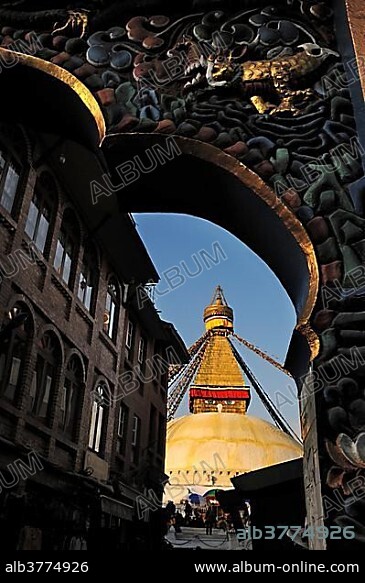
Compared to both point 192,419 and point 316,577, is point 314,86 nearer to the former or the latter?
point 316,577

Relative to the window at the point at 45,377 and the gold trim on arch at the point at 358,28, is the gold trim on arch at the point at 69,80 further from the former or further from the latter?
the window at the point at 45,377

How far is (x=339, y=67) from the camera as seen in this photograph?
7.77 ft

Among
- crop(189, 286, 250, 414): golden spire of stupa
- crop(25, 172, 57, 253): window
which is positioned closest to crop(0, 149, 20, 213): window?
crop(25, 172, 57, 253): window

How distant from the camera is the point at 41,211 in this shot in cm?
827

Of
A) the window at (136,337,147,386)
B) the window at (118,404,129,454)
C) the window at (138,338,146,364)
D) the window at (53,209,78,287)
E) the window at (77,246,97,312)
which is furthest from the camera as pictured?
the window at (138,338,146,364)

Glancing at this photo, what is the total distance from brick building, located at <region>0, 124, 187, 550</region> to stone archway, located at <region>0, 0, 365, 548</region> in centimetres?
367

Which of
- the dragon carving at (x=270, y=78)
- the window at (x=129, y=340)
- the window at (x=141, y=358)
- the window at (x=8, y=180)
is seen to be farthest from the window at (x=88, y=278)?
the dragon carving at (x=270, y=78)

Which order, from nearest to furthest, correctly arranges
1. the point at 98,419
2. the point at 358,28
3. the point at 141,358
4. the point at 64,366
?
the point at 358,28, the point at 64,366, the point at 98,419, the point at 141,358

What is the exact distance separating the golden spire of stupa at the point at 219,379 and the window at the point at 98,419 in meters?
15.7

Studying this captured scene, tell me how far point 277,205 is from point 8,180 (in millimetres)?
6012

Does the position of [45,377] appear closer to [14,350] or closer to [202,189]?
[14,350]

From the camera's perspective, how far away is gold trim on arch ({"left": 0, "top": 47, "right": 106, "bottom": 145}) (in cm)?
221

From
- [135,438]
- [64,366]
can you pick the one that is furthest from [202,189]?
[135,438]

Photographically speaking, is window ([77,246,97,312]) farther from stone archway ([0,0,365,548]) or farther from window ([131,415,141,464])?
stone archway ([0,0,365,548])
